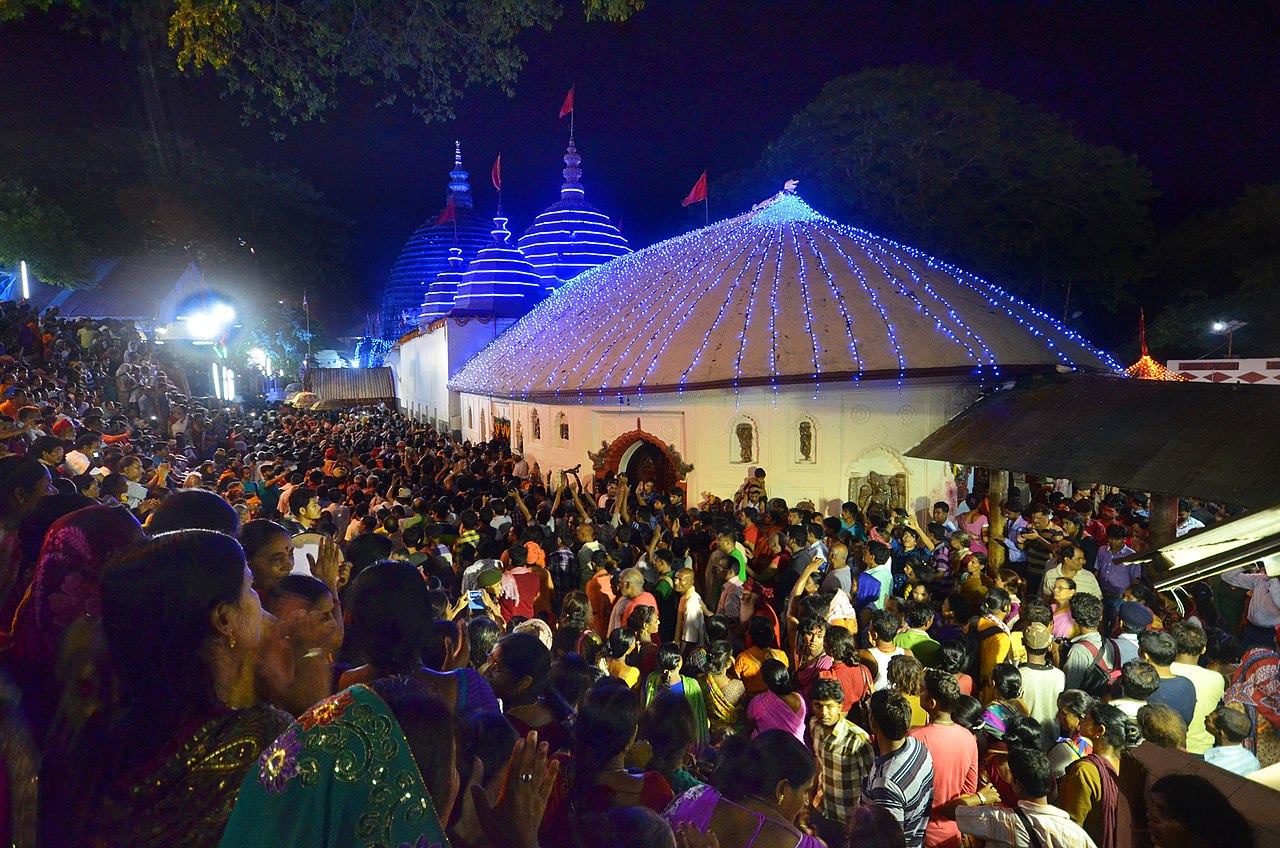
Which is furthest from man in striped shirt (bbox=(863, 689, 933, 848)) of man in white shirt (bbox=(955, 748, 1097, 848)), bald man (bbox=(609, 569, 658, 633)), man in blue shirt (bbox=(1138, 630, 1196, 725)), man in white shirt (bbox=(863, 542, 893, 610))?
man in white shirt (bbox=(863, 542, 893, 610))

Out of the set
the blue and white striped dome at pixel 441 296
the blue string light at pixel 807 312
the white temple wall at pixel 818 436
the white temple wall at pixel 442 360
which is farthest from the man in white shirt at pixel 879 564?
the blue and white striped dome at pixel 441 296

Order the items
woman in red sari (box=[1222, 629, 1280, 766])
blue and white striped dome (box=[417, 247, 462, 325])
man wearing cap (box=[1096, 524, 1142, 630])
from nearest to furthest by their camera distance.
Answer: woman in red sari (box=[1222, 629, 1280, 766]), man wearing cap (box=[1096, 524, 1142, 630]), blue and white striped dome (box=[417, 247, 462, 325])

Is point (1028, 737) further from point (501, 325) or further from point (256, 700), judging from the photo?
point (501, 325)

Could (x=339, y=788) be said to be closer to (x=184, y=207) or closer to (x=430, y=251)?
(x=184, y=207)

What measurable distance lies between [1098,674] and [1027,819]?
93.2 inches

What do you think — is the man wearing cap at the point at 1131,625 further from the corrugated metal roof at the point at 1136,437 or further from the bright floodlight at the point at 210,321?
the bright floodlight at the point at 210,321

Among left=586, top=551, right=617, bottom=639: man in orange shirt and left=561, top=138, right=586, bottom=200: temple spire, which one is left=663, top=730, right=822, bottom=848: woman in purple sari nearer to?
left=586, top=551, right=617, bottom=639: man in orange shirt

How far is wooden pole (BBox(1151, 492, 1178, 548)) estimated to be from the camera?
7.78 m

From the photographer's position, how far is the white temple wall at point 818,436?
13164 mm

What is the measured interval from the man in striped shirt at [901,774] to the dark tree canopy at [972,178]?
26502 millimetres

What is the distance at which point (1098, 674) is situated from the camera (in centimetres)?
482

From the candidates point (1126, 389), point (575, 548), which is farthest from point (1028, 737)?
point (1126, 389)

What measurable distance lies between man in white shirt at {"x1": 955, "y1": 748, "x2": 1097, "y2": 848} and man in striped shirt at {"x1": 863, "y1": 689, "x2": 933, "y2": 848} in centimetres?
25

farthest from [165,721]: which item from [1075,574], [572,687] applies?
[1075,574]
